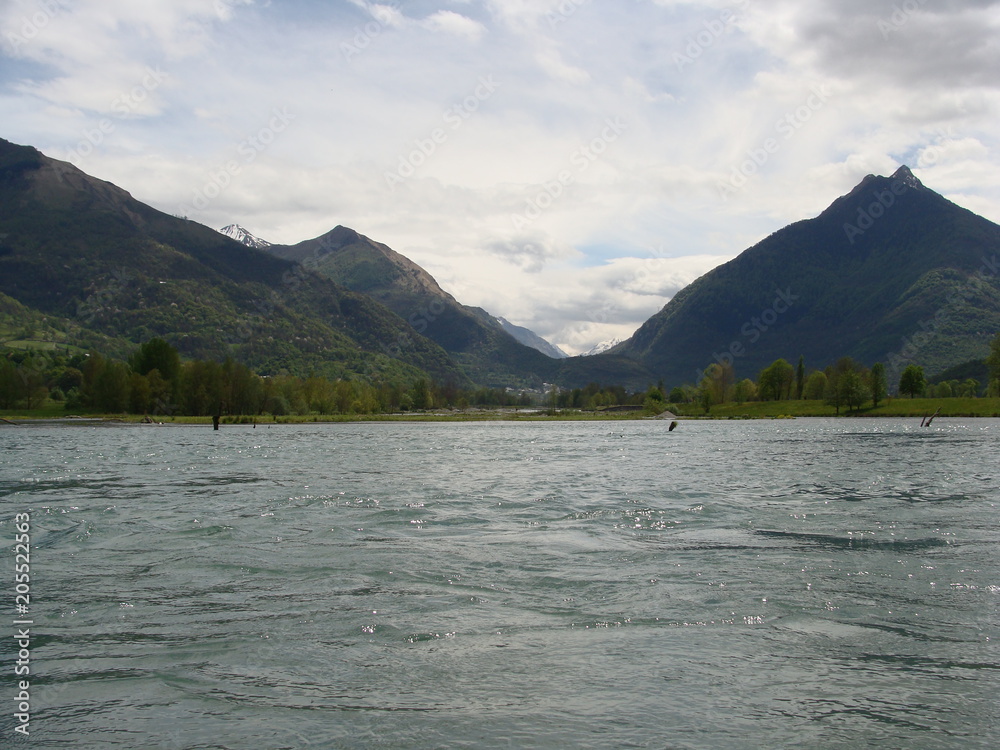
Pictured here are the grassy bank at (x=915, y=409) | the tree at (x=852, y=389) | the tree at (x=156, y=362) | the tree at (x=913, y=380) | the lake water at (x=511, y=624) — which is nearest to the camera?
the lake water at (x=511, y=624)

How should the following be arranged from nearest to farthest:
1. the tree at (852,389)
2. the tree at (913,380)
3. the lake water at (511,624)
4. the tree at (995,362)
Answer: the lake water at (511,624)
the tree at (995,362)
the tree at (852,389)
the tree at (913,380)

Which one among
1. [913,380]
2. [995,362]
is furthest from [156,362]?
[995,362]

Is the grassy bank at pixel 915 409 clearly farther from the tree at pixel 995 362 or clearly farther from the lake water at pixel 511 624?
the lake water at pixel 511 624

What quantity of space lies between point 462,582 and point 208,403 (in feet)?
582

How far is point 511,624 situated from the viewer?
41.4 ft

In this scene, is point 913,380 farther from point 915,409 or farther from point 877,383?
point 915,409

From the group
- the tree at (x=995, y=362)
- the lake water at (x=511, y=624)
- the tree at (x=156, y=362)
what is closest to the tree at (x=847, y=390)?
the tree at (x=995, y=362)

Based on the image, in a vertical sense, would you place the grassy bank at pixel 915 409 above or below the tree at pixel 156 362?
below

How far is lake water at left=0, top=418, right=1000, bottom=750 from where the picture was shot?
28.1 feet

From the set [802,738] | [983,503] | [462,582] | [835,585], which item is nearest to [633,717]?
[802,738]

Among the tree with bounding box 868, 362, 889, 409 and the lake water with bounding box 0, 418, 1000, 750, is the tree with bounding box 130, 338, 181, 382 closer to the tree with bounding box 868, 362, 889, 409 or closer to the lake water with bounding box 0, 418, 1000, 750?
the lake water with bounding box 0, 418, 1000, 750

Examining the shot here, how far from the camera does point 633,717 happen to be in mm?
8727

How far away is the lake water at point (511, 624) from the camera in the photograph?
8.58 meters

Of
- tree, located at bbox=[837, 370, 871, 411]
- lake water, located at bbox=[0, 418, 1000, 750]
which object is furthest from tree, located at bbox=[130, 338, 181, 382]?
tree, located at bbox=[837, 370, 871, 411]
